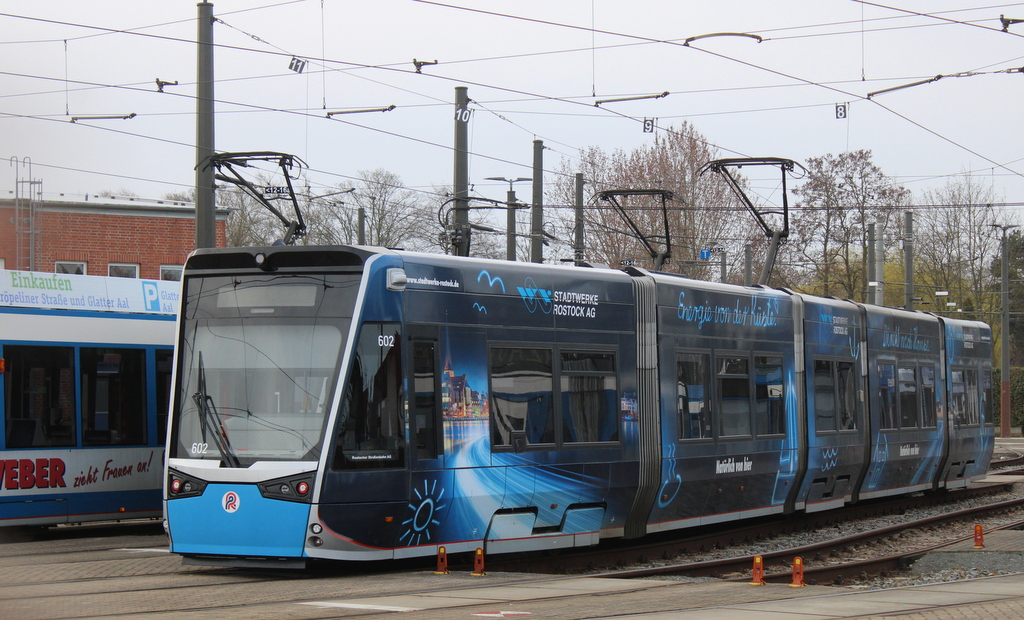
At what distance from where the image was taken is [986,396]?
77.5 ft

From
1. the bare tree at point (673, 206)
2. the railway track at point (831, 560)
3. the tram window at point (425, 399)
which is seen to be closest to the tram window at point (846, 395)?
the railway track at point (831, 560)

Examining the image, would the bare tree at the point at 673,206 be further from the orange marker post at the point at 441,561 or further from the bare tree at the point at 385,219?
the orange marker post at the point at 441,561

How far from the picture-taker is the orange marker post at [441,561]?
405 inches

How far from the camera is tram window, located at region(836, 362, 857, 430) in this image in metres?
17.4

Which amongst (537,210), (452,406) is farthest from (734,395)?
(537,210)

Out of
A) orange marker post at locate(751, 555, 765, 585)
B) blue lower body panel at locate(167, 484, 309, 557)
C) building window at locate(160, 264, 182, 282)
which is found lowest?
orange marker post at locate(751, 555, 765, 585)

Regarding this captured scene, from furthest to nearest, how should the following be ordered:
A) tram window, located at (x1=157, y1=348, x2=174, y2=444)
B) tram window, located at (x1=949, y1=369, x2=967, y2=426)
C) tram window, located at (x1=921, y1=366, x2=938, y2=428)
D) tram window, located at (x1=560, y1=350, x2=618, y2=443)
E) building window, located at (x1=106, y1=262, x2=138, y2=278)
A: building window, located at (x1=106, y1=262, x2=138, y2=278), tram window, located at (x1=949, y1=369, x2=967, y2=426), tram window, located at (x1=921, y1=366, x2=938, y2=428), tram window, located at (x1=157, y1=348, x2=174, y2=444), tram window, located at (x1=560, y1=350, x2=618, y2=443)

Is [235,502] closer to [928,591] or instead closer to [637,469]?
[637,469]

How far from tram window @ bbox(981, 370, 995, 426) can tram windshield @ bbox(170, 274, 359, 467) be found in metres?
17.1

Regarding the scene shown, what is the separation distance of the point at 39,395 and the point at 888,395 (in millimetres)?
12729

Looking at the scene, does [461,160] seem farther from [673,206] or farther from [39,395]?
[673,206]

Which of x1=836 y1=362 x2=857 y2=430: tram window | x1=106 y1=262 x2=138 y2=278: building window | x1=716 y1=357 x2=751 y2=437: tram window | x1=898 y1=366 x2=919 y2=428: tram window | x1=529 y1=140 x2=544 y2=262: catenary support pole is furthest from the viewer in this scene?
x1=106 y1=262 x2=138 y2=278: building window

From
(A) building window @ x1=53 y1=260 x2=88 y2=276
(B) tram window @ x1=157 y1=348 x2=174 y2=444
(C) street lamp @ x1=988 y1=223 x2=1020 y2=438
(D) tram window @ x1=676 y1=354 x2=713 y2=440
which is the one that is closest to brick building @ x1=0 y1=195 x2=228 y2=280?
(A) building window @ x1=53 y1=260 x2=88 y2=276

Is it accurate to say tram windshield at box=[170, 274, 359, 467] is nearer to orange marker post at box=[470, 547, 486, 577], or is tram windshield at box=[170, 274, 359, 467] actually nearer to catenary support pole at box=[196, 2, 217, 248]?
orange marker post at box=[470, 547, 486, 577]
